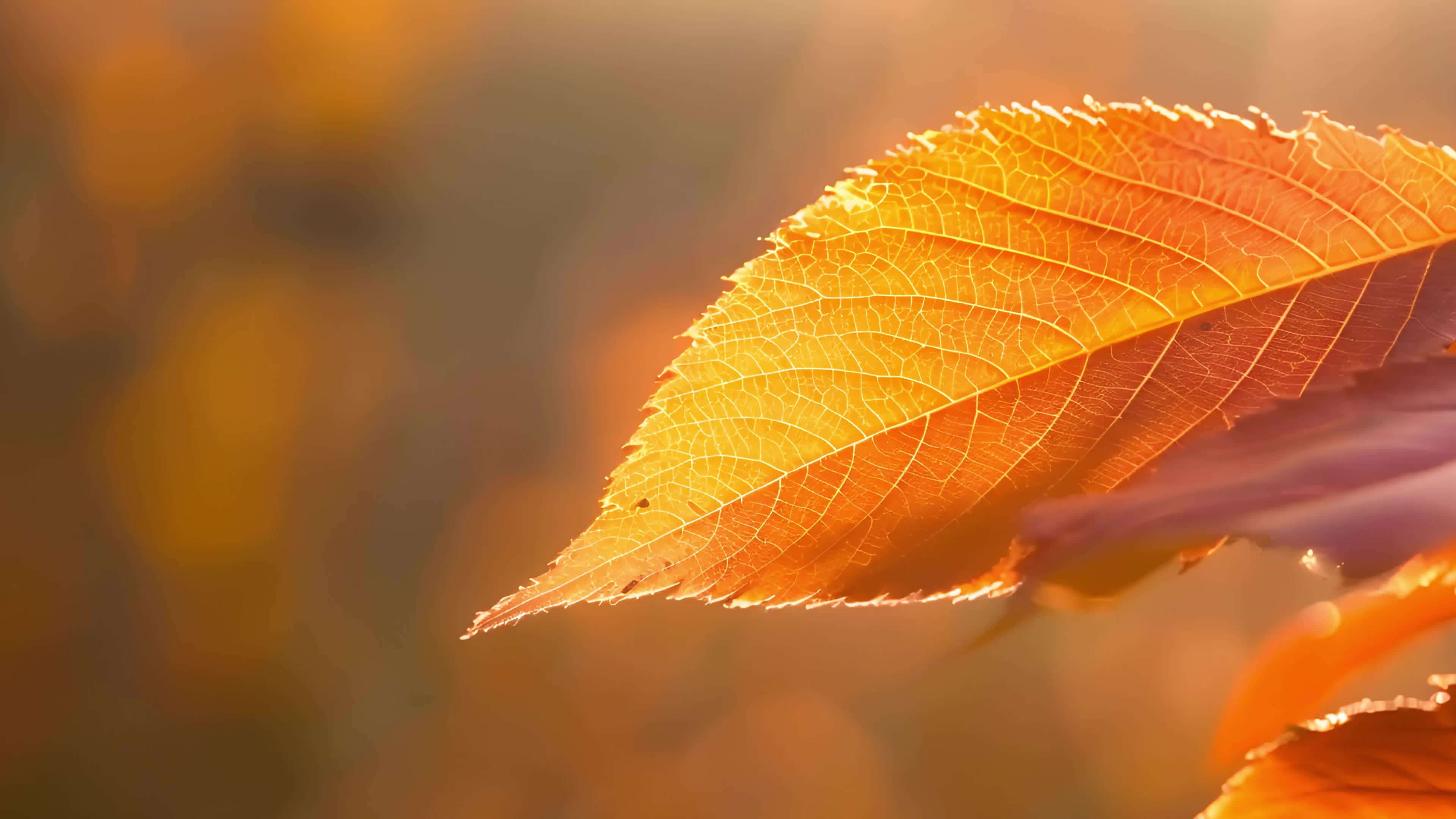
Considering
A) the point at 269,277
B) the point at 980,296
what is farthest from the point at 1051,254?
the point at 269,277

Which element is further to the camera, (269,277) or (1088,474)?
(269,277)

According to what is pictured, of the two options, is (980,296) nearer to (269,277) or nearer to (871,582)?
(871,582)

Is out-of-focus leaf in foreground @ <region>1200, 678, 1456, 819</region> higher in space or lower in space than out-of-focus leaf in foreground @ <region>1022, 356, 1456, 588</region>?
lower
